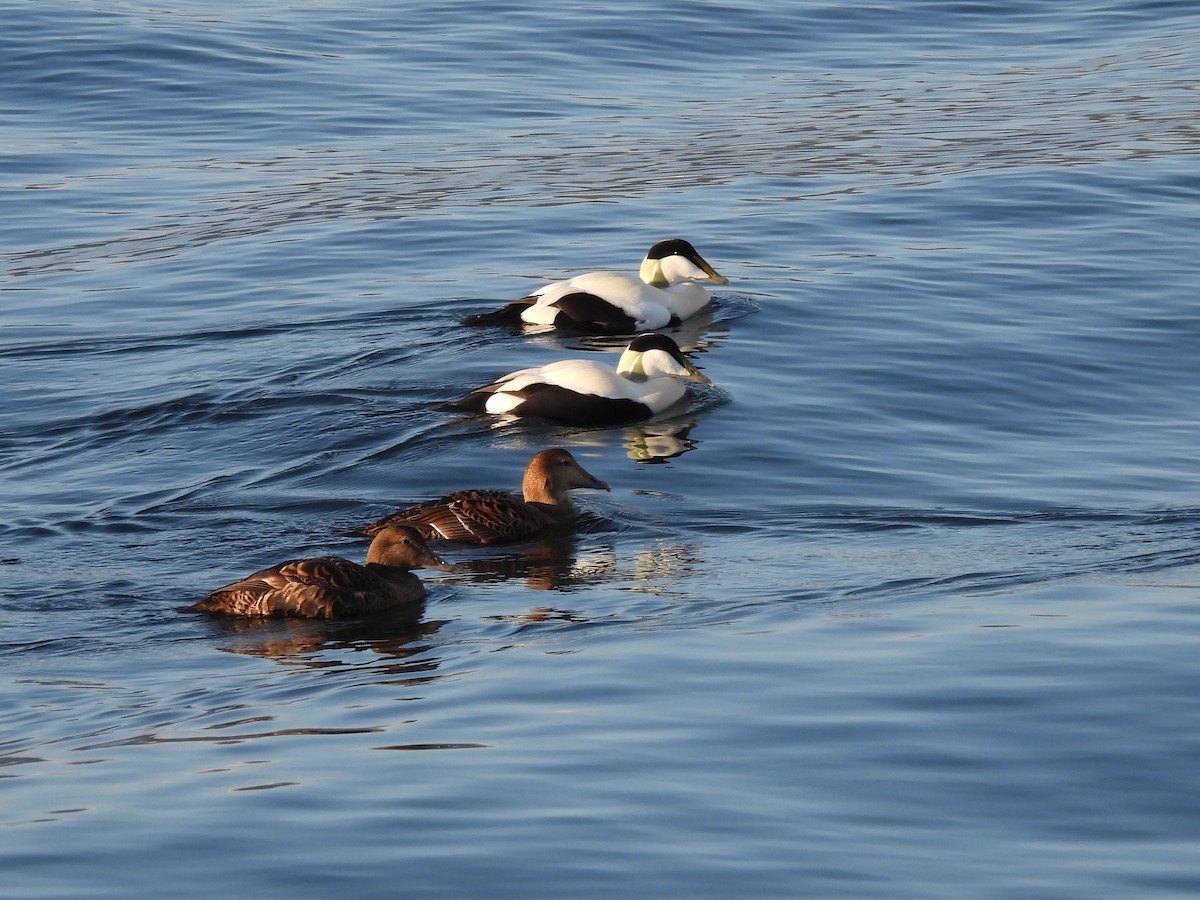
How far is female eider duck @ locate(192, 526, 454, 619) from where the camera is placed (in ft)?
28.2

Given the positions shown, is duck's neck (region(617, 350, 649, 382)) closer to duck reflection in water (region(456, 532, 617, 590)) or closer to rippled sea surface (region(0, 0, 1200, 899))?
rippled sea surface (region(0, 0, 1200, 899))

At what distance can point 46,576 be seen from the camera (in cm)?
914

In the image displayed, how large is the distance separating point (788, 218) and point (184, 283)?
5.79 m

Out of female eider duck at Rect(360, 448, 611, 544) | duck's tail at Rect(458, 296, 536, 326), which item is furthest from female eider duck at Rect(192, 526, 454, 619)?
duck's tail at Rect(458, 296, 536, 326)

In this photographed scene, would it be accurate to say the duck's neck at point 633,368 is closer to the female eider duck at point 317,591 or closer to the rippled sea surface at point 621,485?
the rippled sea surface at point 621,485

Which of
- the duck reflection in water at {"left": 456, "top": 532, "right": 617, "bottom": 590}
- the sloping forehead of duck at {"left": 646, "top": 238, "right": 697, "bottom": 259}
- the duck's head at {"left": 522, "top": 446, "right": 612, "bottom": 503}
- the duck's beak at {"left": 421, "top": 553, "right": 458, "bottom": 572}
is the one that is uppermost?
the sloping forehead of duck at {"left": 646, "top": 238, "right": 697, "bottom": 259}

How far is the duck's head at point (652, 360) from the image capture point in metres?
13.3

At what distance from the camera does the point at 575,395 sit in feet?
41.0

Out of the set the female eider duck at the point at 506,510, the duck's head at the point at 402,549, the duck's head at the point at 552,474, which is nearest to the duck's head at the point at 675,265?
the female eider duck at the point at 506,510

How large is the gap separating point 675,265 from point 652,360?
2.73m

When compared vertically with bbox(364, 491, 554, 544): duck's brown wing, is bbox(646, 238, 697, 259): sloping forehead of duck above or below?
above

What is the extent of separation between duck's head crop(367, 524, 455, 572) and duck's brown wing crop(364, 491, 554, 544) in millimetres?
622

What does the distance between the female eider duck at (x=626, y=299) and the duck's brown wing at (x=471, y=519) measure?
15.6ft

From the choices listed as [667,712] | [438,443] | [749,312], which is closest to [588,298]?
[749,312]
